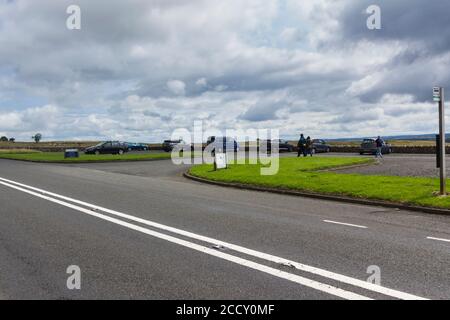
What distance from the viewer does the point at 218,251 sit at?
24.5 feet

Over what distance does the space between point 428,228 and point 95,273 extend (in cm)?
714

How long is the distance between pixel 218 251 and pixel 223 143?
40354 millimetres

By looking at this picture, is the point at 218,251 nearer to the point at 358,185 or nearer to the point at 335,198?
the point at 335,198

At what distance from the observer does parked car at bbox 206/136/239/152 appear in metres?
47.4

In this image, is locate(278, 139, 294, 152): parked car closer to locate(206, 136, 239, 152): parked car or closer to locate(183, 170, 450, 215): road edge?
locate(206, 136, 239, 152): parked car

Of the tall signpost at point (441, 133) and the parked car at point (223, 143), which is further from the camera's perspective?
the parked car at point (223, 143)

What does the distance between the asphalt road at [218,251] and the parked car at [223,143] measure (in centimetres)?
3396

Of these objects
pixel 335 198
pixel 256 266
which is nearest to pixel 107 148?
pixel 335 198

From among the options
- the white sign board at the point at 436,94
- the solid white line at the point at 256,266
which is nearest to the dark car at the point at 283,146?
the white sign board at the point at 436,94

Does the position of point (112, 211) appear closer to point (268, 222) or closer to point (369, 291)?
point (268, 222)

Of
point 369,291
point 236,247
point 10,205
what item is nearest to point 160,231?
point 236,247

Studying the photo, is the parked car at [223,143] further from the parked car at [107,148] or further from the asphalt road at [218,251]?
the asphalt road at [218,251]

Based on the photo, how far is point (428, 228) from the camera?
995 cm

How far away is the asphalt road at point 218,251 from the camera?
559cm
